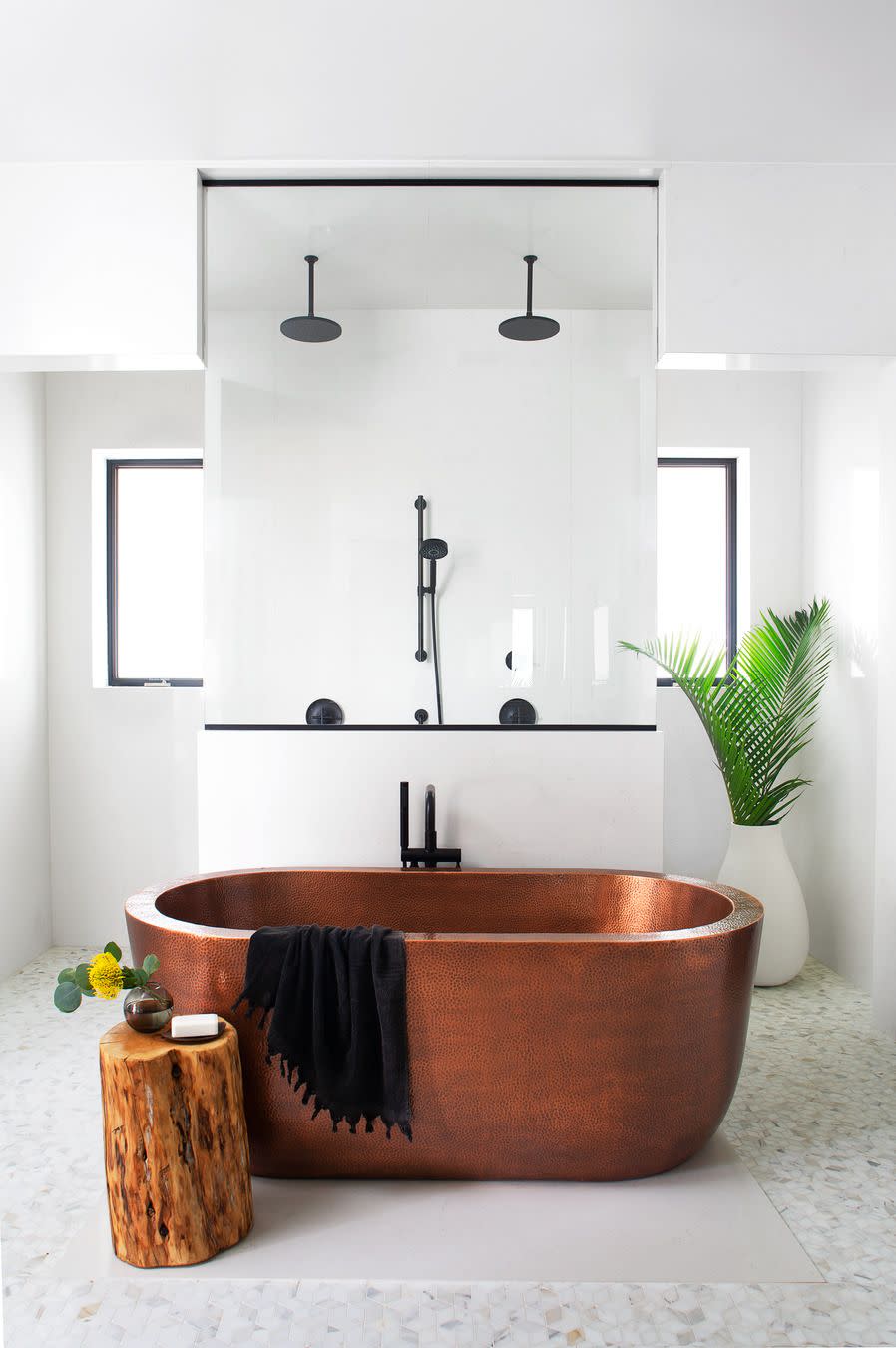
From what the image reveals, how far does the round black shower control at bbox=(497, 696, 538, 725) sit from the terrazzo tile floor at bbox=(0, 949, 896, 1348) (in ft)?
4.29

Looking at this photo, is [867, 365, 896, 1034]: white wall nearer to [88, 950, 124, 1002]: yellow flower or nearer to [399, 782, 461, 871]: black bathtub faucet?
[399, 782, 461, 871]: black bathtub faucet

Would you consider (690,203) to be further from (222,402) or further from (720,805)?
(720,805)

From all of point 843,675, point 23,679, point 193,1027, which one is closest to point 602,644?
point 843,675

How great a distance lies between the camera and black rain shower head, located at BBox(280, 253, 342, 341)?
3.16 meters

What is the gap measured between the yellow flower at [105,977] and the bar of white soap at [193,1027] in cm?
15

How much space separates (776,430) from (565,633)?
6.02 feet

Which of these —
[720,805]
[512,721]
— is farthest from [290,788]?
[720,805]

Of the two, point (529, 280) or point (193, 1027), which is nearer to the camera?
point (193, 1027)

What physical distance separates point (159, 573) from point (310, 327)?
1.51 metres

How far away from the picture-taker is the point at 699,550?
13.9ft

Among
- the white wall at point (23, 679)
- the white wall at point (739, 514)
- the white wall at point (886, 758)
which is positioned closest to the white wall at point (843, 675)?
the white wall at point (739, 514)

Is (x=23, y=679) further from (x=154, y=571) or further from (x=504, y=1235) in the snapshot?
(x=504, y=1235)

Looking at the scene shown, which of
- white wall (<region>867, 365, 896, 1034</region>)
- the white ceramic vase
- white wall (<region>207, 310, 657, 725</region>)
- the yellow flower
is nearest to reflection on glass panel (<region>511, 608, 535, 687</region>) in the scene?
white wall (<region>207, 310, 657, 725</region>)

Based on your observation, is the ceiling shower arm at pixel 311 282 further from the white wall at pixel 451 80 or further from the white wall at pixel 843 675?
the white wall at pixel 843 675
